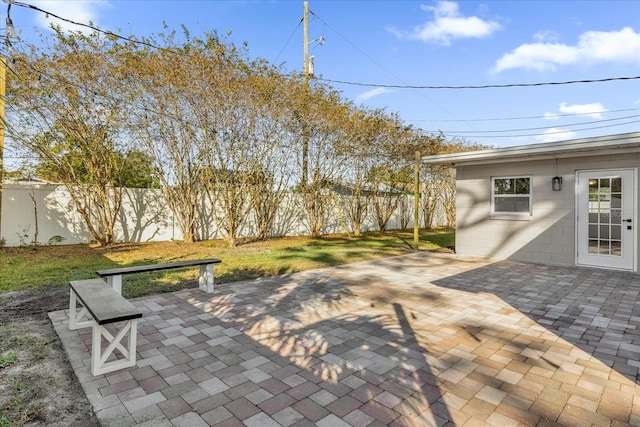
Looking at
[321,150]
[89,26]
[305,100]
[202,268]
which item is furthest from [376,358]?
[321,150]

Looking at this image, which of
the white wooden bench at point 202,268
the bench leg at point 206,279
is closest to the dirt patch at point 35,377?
the white wooden bench at point 202,268

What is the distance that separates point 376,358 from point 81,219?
33.6 ft

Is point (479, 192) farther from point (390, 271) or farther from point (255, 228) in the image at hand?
point (255, 228)

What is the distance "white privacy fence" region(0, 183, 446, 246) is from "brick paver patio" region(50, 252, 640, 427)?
6.88 m

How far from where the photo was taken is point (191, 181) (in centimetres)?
1043

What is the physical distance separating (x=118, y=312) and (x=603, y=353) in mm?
4323

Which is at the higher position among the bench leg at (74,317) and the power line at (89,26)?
the power line at (89,26)

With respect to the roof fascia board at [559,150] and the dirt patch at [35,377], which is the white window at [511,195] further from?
the dirt patch at [35,377]

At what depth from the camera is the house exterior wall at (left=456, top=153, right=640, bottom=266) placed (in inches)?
296

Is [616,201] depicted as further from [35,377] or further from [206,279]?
[35,377]

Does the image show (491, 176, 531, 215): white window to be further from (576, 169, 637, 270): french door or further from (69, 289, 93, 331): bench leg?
(69, 289, 93, 331): bench leg

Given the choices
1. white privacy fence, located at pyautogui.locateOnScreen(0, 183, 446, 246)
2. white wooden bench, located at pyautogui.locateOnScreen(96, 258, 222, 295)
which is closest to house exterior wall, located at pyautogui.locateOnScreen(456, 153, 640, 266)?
white privacy fence, located at pyautogui.locateOnScreen(0, 183, 446, 246)

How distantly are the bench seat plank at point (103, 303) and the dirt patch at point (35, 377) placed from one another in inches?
21.6

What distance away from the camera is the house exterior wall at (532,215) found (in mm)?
7508
